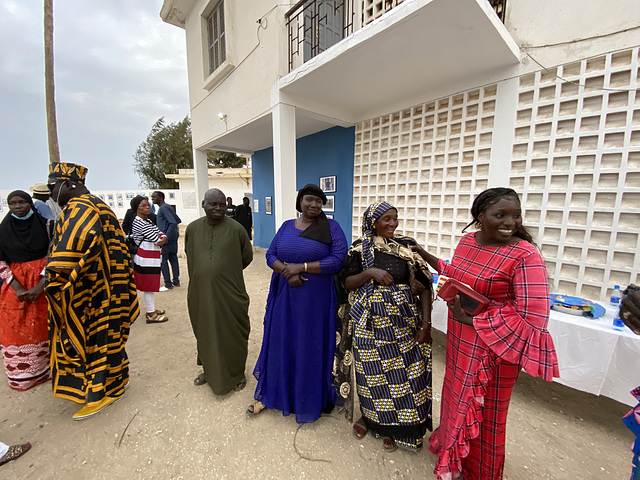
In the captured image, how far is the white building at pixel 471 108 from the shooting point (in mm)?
2477

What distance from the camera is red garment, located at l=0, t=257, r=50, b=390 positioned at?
90.4 inches

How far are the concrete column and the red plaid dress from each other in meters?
2.26

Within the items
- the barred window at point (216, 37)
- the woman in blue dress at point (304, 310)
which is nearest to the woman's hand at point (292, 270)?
the woman in blue dress at point (304, 310)

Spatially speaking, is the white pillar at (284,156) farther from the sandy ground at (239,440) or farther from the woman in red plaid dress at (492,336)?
the woman in red plaid dress at (492,336)

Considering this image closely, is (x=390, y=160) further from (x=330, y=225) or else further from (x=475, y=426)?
(x=475, y=426)

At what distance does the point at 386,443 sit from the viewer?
179cm

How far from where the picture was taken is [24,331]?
2346 mm

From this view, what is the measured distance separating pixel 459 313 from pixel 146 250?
12.7ft

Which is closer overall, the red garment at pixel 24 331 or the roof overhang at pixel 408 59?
the red garment at pixel 24 331

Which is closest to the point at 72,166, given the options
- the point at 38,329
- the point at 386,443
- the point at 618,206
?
the point at 38,329

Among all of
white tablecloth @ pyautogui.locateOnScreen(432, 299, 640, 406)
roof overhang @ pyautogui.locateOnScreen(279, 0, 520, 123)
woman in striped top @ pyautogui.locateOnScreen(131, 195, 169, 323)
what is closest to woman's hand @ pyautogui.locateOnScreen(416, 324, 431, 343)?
white tablecloth @ pyautogui.locateOnScreen(432, 299, 640, 406)

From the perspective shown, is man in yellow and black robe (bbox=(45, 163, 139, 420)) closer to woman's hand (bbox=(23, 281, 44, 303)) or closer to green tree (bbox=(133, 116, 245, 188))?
woman's hand (bbox=(23, 281, 44, 303))

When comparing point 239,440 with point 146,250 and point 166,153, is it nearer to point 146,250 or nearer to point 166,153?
point 146,250

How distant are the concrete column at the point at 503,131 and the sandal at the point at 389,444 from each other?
296 cm
